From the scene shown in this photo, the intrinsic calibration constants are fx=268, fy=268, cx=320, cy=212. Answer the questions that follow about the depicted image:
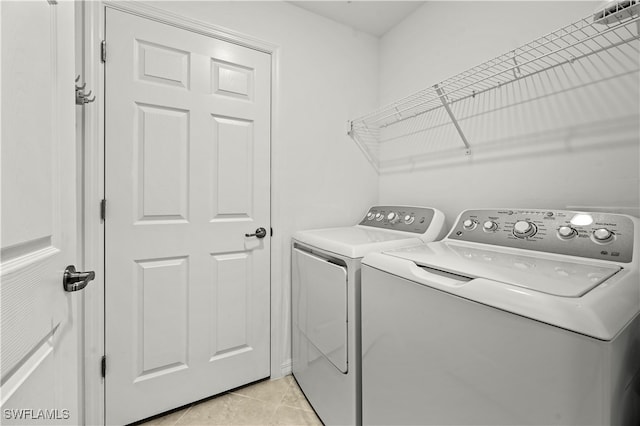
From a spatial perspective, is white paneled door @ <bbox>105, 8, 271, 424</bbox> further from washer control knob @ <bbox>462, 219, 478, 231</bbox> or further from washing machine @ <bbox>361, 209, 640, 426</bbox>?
washer control knob @ <bbox>462, 219, 478, 231</bbox>

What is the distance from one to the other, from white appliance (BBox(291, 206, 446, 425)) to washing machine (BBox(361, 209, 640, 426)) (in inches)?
3.4

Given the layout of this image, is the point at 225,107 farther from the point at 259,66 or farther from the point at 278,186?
the point at 278,186

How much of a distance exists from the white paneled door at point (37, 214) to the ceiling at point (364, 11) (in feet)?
5.42

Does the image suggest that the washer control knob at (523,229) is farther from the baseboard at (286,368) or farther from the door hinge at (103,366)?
the door hinge at (103,366)

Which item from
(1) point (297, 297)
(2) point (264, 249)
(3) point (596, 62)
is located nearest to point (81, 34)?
(2) point (264, 249)

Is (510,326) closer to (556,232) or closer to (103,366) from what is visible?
(556,232)

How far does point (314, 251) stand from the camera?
1.60 metres

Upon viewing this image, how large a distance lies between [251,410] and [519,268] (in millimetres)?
1605

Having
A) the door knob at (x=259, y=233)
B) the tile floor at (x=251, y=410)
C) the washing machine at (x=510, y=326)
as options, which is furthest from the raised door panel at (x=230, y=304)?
the washing machine at (x=510, y=326)

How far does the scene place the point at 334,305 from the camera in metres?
1.35

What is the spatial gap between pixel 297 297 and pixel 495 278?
1.27 meters

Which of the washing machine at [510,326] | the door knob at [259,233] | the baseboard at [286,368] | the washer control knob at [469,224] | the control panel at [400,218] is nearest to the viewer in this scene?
the washing machine at [510,326]

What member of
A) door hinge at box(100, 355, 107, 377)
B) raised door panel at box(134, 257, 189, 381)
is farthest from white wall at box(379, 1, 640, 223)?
door hinge at box(100, 355, 107, 377)

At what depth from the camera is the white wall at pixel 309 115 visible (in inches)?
72.5
